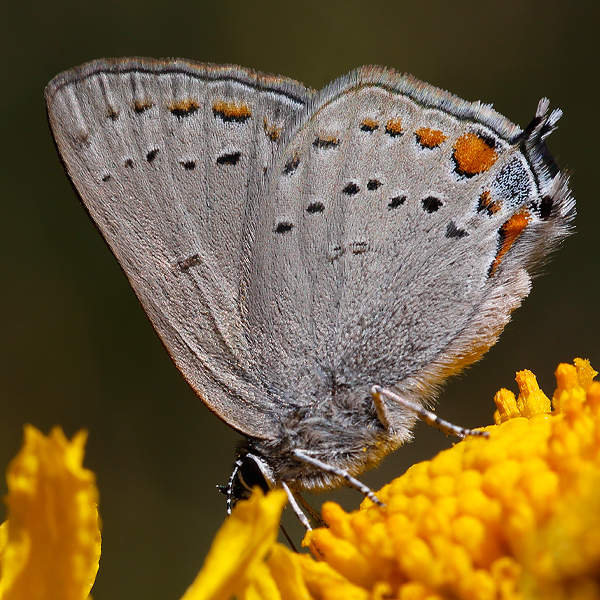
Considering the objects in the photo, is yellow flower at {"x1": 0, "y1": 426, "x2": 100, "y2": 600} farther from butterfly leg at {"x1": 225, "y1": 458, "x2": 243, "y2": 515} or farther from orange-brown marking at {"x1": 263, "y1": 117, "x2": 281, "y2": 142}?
orange-brown marking at {"x1": 263, "y1": 117, "x2": 281, "y2": 142}

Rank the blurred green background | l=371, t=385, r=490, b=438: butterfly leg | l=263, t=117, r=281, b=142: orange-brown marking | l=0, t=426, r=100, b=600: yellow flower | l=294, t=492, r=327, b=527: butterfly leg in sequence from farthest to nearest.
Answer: the blurred green background → l=263, t=117, r=281, b=142: orange-brown marking → l=294, t=492, r=327, b=527: butterfly leg → l=371, t=385, r=490, b=438: butterfly leg → l=0, t=426, r=100, b=600: yellow flower

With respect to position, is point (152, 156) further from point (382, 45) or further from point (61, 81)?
point (382, 45)

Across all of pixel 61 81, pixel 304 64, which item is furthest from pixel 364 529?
pixel 304 64

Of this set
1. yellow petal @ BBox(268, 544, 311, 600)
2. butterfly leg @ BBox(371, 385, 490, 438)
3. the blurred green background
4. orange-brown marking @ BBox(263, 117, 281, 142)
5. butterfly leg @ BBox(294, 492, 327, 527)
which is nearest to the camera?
yellow petal @ BBox(268, 544, 311, 600)

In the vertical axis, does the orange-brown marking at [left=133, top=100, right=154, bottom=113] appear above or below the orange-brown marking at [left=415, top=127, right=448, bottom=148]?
below

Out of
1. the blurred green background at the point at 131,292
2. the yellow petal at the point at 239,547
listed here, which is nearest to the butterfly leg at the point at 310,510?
the yellow petal at the point at 239,547

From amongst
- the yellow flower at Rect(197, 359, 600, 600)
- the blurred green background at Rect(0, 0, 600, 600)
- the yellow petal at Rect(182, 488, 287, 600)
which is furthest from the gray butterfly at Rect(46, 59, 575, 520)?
the blurred green background at Rect(0, 0, 600, 600)

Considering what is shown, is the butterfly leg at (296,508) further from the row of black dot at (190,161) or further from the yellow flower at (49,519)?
the row of black dot at (190,161)

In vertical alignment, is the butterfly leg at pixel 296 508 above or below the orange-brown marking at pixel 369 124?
below
